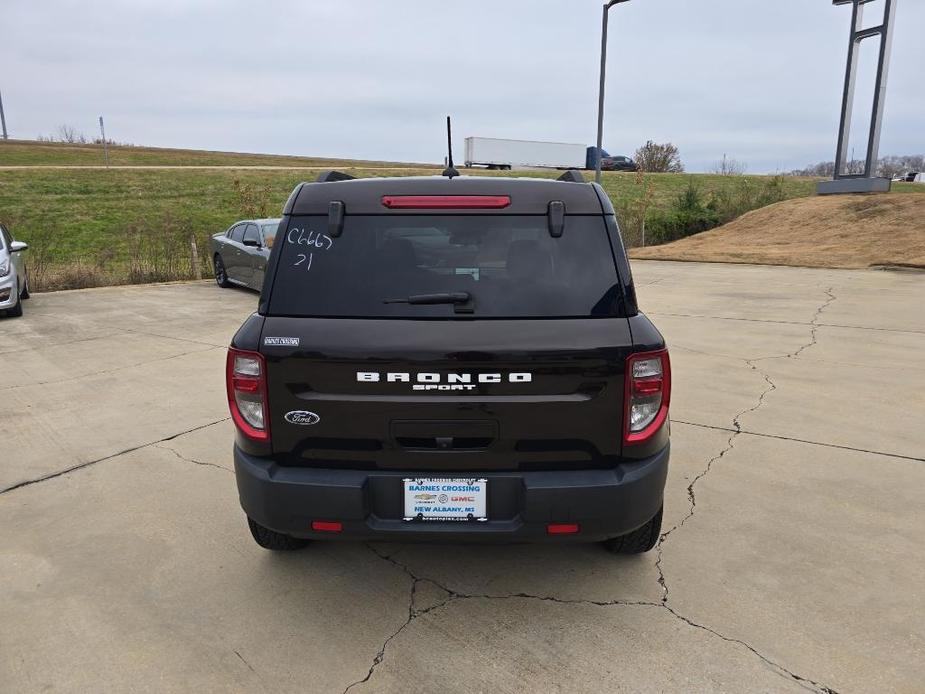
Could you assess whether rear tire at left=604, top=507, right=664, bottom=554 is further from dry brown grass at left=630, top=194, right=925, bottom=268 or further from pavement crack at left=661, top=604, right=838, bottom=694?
dry brown grass at left=630, top=194, right=925, bottom=268

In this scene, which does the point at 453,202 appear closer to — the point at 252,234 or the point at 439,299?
the point at 439,299

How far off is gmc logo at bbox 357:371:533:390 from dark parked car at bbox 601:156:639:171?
6344 cm

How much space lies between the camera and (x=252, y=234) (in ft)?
40.0

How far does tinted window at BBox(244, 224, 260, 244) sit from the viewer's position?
470 inches

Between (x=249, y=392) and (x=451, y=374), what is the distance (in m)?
0.85

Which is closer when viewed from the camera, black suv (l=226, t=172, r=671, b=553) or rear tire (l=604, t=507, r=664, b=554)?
black suv (l=226, t=172, r=671, b=553)

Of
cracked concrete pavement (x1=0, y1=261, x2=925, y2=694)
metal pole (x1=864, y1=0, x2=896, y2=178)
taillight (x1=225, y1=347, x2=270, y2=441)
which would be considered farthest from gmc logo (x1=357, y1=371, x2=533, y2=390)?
metal pole (x1=864, y1=0, x2=896, y2=178)

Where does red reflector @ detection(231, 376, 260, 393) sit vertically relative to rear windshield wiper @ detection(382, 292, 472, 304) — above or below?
below

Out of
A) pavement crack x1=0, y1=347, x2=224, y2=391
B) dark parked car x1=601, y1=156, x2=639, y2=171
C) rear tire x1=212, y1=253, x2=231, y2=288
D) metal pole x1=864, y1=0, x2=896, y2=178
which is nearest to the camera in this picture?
pavement crack x1=0, y1=347, x2=224, y2=391

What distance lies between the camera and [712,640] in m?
2.60

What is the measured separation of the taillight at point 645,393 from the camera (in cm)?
246

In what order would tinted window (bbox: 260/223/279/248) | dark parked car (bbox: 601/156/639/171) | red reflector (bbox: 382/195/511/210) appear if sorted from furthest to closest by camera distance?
1. dark parked car (bbox: 601/156/639/171)
2. tinted window (bbox: 260/223/279/248)
3. red reflector (bbox: 382/195/511/210)

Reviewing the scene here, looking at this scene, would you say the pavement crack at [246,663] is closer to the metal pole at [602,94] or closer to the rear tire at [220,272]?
the rear tire at [220,272]

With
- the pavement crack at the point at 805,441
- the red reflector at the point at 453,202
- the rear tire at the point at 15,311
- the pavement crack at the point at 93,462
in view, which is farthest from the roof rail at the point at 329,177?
the rear tire at the point at 15,311
